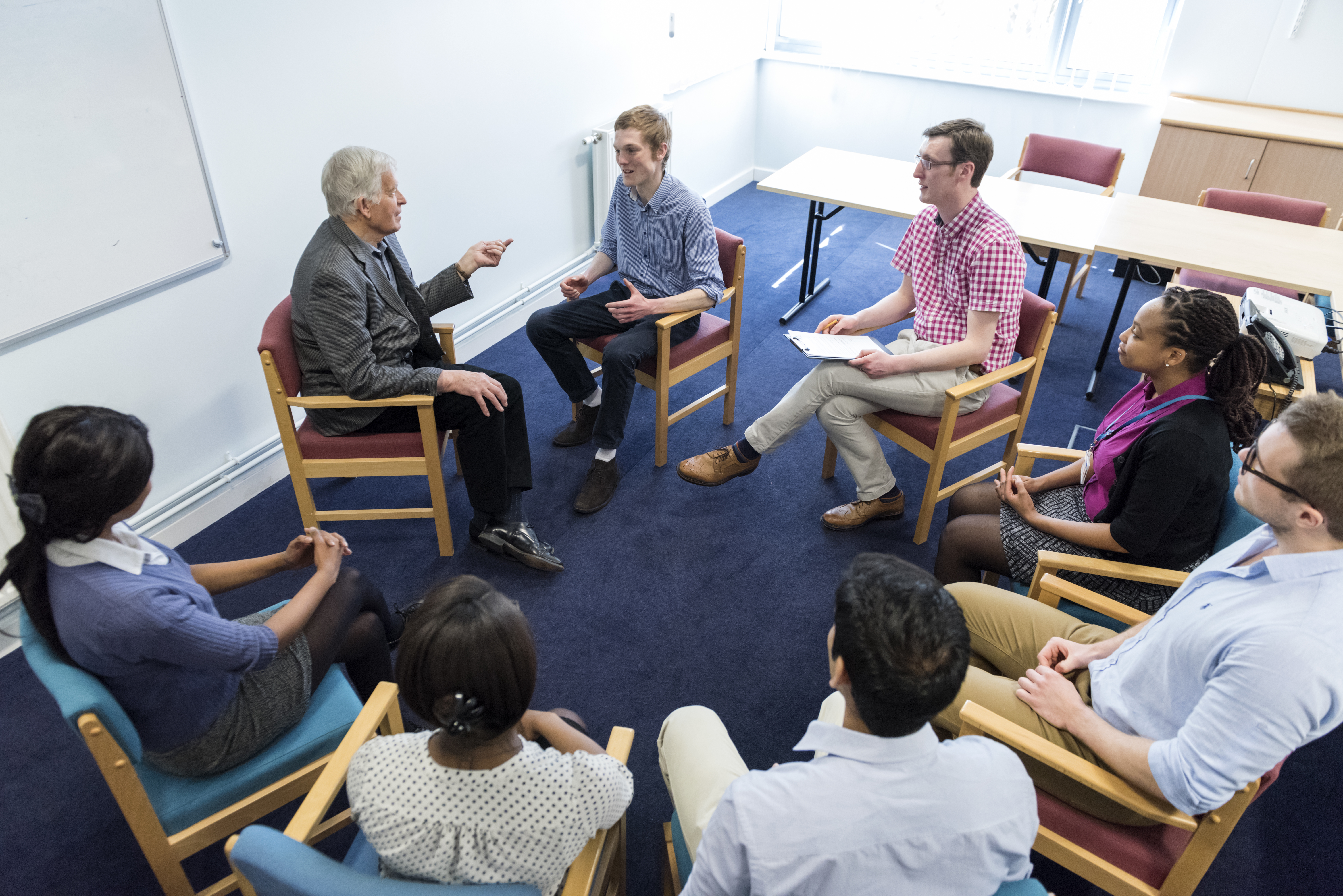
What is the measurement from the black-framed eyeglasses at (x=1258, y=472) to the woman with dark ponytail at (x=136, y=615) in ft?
6.05

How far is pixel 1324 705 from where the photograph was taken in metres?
1.28

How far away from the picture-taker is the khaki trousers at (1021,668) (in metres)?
1.61

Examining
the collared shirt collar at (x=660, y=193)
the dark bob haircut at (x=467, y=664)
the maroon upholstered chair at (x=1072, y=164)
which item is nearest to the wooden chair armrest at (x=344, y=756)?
the dark bob haircut at (x=467, y=664)

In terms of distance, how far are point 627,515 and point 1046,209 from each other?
252cm

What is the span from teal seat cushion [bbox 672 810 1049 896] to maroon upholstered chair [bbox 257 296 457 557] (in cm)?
138

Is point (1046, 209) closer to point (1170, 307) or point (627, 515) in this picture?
point (1170, 307)

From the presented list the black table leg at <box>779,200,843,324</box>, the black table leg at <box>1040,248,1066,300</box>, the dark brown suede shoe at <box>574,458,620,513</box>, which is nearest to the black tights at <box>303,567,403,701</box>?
the dark brown suede shoe at <box>574,458,620,513</box>

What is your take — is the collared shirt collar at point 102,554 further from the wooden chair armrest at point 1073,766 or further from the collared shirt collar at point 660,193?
the collared shirt collar at point 660,193

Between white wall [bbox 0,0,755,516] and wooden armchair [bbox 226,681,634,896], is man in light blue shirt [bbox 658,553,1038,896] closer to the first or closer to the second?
wooden armchair [bbox 226,681,634,896]

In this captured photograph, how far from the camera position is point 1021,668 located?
6.28ft

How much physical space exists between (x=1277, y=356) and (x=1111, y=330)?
45.3 inches

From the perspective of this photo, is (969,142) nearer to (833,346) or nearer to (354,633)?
(833,346)

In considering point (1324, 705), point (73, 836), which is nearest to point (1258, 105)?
point (1324, 705)

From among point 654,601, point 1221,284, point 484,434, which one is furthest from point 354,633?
point 1221,284
